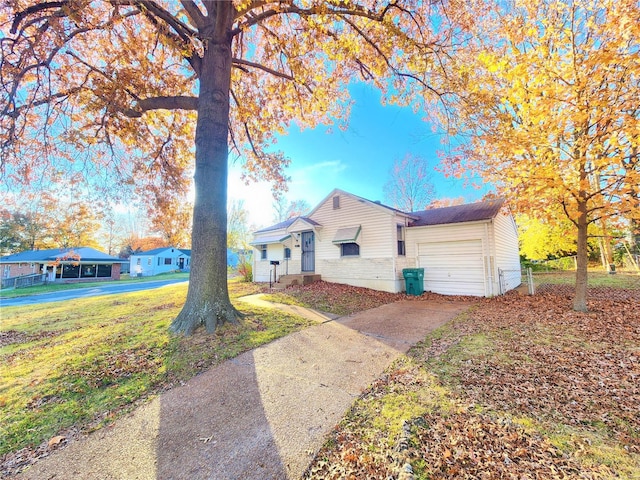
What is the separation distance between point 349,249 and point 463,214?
553 cm

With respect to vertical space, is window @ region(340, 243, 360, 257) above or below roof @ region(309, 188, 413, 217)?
below

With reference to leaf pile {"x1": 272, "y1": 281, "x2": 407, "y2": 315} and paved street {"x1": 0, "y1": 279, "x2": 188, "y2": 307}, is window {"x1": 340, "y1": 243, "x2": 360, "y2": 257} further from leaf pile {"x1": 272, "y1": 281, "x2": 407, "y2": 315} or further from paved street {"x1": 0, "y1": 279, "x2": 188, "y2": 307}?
paved street {"x1": 0, "y1": 279, "x2": 188, "y2": 307}

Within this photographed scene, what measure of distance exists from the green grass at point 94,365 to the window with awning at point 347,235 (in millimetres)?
6761

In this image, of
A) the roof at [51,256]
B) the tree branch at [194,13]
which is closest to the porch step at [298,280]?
the tree branch at [194,13]

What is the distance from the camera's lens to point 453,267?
1153 cm

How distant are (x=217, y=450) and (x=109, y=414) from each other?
1.64m

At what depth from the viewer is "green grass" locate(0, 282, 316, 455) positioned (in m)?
2.93

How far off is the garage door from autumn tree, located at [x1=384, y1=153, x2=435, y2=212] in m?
13.9

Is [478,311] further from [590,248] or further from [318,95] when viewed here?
[590,248]

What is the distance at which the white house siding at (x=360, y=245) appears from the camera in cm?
1206

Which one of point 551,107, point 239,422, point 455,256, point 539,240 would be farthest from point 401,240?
point 539,240

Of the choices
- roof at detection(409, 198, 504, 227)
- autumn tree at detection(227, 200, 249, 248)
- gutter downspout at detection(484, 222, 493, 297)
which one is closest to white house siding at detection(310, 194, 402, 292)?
roof at detection(409, 198, 504, 227)

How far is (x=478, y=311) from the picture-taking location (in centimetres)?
802

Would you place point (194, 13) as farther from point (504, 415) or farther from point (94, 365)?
point (504, 415)
